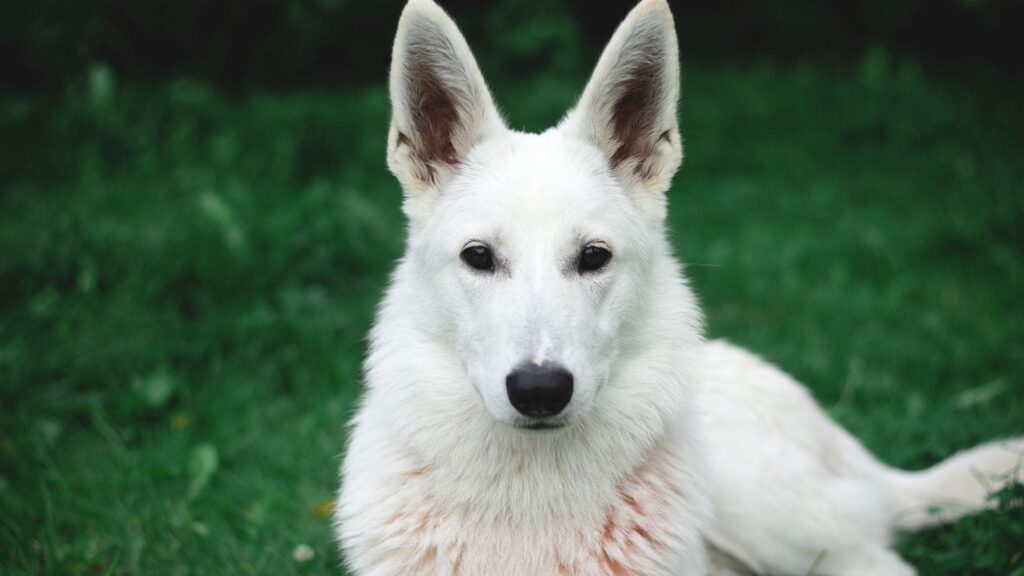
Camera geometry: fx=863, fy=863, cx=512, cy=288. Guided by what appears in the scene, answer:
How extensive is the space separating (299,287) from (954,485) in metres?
4.24

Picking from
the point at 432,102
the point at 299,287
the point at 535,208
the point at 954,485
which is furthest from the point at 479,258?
the point at 299,287

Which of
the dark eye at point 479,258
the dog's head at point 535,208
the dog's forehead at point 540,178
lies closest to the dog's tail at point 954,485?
the dog's head at point 535,208

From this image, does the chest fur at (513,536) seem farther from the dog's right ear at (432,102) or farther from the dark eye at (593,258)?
the dog's right ear at (432,102)

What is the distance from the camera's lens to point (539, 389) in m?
2.58

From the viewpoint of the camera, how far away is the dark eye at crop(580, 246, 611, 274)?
295cm

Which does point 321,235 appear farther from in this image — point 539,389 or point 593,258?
point 539,389

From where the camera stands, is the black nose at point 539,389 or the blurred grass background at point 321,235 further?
the blurred grass background at point 321,235

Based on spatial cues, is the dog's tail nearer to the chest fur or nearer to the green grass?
the green grass

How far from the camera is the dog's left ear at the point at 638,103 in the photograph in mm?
3010

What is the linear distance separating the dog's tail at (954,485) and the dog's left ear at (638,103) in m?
1.96

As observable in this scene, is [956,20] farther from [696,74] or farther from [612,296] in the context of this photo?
[612,296]

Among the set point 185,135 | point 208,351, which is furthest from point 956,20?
point 208,351

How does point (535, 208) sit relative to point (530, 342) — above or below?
above

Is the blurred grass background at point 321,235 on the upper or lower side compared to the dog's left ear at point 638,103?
lower
